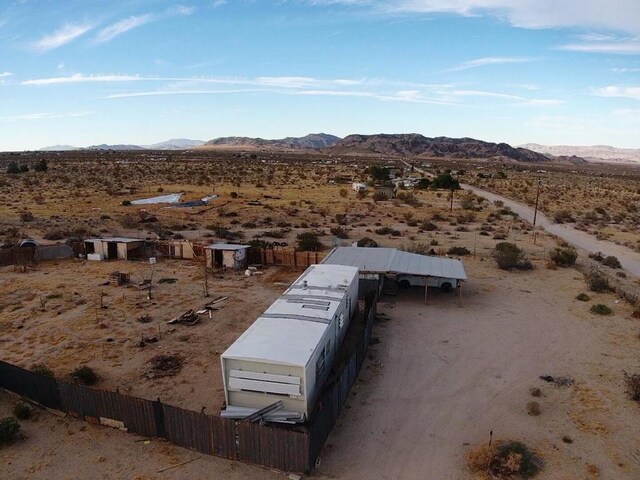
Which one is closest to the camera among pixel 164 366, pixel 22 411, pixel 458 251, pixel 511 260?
pixel 22 411

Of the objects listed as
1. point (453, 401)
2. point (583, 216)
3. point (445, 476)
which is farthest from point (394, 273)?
point (583, 216)

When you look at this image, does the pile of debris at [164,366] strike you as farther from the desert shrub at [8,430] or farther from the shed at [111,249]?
the shed at [111,249]

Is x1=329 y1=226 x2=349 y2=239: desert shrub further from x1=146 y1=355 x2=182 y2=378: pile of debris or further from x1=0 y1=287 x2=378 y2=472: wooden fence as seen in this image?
x1=0 y1=287 x2=378 y2=472: wooden fence

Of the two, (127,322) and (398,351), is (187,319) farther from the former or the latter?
(398,351)

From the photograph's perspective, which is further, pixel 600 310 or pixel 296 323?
pixel 600 310

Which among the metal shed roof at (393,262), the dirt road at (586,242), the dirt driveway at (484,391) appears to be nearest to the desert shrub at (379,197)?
the dirt road at (586,242)

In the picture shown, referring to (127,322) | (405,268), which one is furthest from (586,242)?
(127,322)
